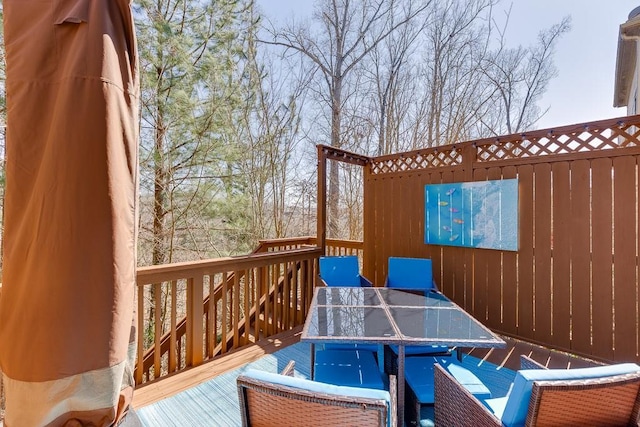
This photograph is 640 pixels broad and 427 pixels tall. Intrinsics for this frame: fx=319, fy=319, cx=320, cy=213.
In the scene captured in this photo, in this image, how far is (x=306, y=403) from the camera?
1.15 metres

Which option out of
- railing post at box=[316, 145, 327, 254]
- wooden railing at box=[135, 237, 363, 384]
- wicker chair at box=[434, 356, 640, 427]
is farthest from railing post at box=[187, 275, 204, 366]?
wicker chair at box=[434, 356, 640, 427]

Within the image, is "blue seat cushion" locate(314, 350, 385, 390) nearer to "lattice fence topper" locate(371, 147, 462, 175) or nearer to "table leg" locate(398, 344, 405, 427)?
"table leg" locate(398, 344, 405, 427)

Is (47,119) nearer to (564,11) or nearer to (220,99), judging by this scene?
(220,99)

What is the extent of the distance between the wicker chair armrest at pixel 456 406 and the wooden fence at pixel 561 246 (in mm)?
2681

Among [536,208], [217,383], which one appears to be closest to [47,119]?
[217,383]

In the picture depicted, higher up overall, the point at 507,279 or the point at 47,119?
the point at 47,119

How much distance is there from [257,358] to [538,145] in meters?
4.02

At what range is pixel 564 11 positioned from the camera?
24.0 feet

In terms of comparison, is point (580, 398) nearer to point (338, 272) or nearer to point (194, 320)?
point (194, 320)

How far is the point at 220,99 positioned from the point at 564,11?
806 cm

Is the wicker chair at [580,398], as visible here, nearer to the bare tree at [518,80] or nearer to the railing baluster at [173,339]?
the railing baluster at [173,339]

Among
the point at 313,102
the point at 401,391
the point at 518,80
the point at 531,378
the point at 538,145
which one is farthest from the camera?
the point at 518,80

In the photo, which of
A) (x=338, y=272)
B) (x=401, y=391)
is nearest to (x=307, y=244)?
(x=338, y=272)

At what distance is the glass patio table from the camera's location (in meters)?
2.04
